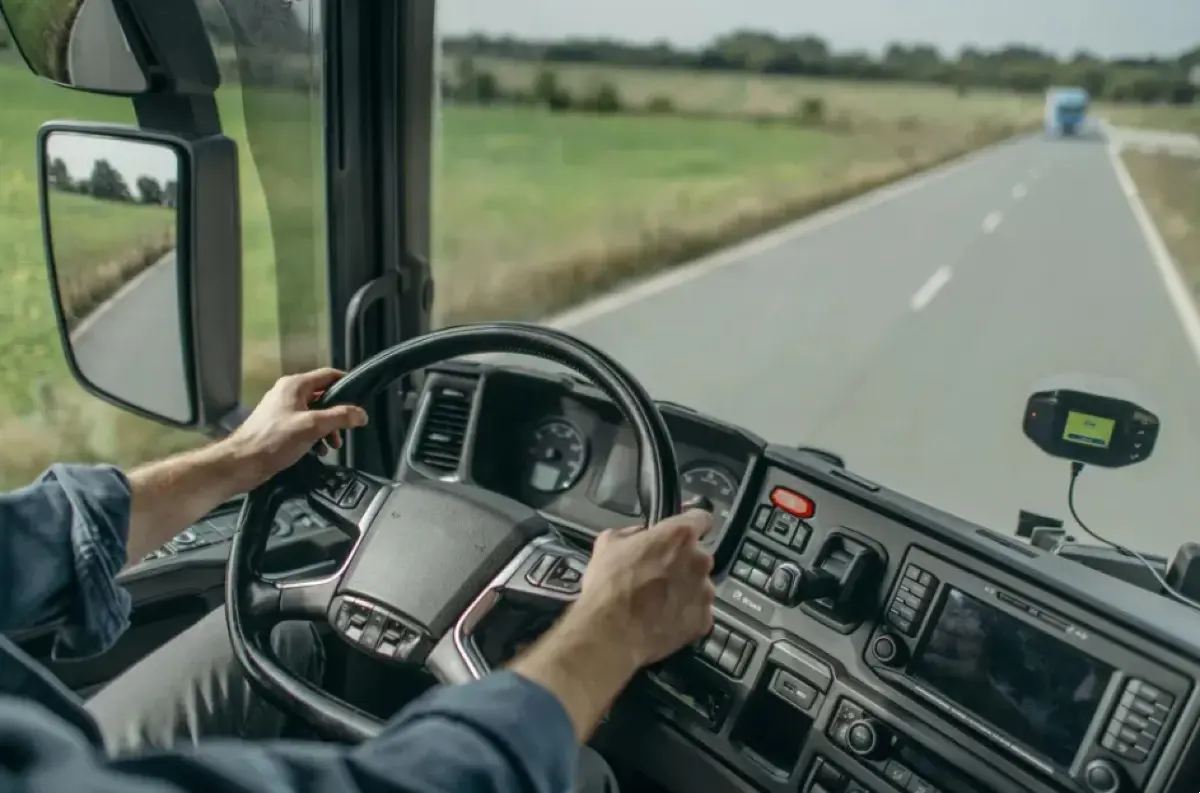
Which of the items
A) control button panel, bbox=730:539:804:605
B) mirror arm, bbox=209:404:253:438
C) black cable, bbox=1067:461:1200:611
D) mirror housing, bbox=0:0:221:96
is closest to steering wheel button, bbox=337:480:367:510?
mirror arm, bbox=209:404:253:438

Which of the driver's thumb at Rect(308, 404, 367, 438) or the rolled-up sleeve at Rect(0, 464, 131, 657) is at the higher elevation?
the driver's thumb at Rect(308, 404, 367, 438)

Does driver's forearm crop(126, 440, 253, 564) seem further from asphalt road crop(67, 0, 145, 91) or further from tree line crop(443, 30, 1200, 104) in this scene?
tree line crop(443, 30, 1200, 104)

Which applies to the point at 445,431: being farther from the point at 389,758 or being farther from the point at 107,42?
the point at 389,758

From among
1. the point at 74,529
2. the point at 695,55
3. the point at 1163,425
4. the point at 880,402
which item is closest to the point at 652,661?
the point at 74,529

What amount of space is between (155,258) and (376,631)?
99 cm

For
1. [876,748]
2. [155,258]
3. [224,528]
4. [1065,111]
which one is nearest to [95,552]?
[155,258]

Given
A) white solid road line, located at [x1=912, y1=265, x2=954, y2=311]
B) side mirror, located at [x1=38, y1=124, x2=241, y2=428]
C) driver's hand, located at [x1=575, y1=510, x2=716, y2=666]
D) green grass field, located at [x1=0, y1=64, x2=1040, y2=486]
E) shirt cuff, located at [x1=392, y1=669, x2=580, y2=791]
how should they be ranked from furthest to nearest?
white solid road line, located at [x1=912, y1=265, x2=954, y2=311] < green grass field, located at [x1=0, y1=64, x2=1040, y2=486] < side mirror, located at [x1=38, y1=124, x2=241, y2=428] < driver's hand, located at [x1=575, y1=510, x2=716, y2=666] < shirt cuff, located at [x1=392, y1=669, x2=580, y2=791]

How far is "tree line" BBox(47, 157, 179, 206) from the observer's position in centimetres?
219

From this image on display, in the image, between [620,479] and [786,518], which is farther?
[620,479]

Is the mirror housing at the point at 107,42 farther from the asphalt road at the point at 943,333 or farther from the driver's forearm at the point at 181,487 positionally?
the driver's forearm at the point at 181,487

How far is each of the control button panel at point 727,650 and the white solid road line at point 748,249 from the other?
767 mm

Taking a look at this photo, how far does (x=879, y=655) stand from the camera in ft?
6.31

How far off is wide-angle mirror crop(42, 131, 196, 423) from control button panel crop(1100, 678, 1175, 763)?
5.75 feet

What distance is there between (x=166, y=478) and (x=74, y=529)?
27cm
